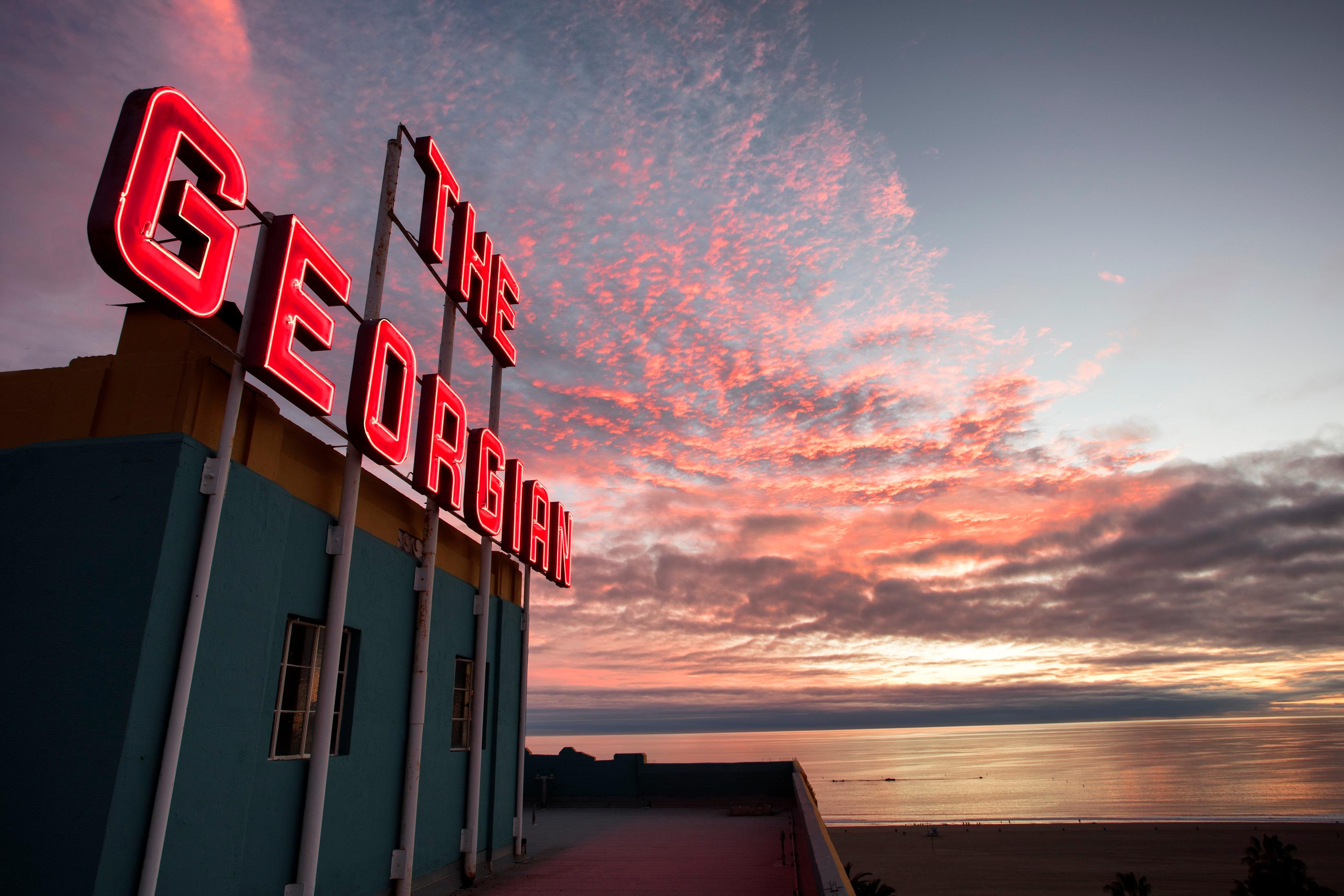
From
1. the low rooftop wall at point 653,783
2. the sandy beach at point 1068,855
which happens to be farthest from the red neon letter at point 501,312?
the sandy beach at point 1068,855

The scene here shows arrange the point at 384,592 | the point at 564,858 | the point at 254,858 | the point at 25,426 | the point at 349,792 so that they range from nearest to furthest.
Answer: the point at 25,426 < the point at 254,858 < the point at 349,792 < the point at 384,592 < the point at 564,858

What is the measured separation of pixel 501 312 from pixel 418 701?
791cm

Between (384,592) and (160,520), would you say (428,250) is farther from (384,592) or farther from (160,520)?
(160,520)

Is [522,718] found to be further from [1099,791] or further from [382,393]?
[1099,791]

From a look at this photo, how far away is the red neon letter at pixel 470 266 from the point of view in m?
13.0

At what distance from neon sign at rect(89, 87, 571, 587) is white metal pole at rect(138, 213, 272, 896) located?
468mm

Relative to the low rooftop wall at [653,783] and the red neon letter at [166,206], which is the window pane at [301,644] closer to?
the red neon letter at [166,206]

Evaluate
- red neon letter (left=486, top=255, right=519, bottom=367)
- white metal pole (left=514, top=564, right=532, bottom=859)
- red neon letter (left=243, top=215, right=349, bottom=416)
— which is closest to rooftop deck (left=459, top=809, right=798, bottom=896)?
white metal pole (left=514, top=564, right=532, bottom=859)

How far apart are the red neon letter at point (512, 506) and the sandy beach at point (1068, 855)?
178ft

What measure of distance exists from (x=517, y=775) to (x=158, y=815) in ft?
30.8

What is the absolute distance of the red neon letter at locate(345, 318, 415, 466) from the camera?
914cm

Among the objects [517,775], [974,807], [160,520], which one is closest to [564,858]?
[517,775]

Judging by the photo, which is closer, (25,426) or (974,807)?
(25,426)

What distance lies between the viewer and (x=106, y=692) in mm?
5895
